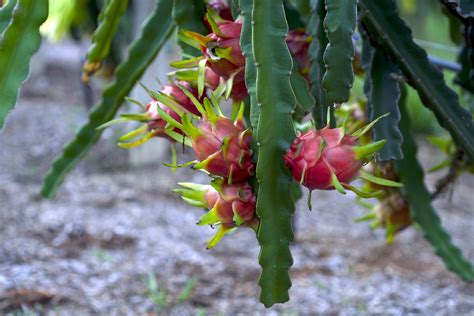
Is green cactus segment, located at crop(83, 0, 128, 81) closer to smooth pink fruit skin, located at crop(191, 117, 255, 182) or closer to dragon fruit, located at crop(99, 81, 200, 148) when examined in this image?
dragon fruit, located at crop(99, 81, 200, 148)

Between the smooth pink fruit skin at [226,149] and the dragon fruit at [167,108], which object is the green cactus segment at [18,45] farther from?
the smooth pink fruit skin at [226,149]

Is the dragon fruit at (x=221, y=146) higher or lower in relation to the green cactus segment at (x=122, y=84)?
higher

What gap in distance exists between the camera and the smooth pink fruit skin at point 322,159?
705 millimetres

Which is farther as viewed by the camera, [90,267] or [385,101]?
[90,267]

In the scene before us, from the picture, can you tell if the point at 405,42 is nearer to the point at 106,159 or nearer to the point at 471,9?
the point at 471,9

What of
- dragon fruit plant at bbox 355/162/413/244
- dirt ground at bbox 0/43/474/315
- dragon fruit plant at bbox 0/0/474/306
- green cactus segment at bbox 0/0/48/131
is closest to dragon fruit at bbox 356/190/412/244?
dragon fruit plant at bbox 355/162/413/244

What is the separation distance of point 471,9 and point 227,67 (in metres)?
0.35

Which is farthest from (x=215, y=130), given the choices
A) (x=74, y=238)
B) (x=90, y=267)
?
(x=74, y=238)

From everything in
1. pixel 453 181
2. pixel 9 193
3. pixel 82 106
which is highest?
pixel 453 181

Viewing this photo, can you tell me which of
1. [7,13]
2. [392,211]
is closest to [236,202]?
[7,13]

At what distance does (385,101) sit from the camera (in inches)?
38.7

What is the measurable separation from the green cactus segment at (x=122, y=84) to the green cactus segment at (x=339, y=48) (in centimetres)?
40

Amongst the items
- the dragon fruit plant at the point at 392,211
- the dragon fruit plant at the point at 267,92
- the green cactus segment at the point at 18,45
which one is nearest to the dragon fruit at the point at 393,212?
the dragon fruit plant at the point at 392,211

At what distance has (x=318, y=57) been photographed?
2.97 ft
